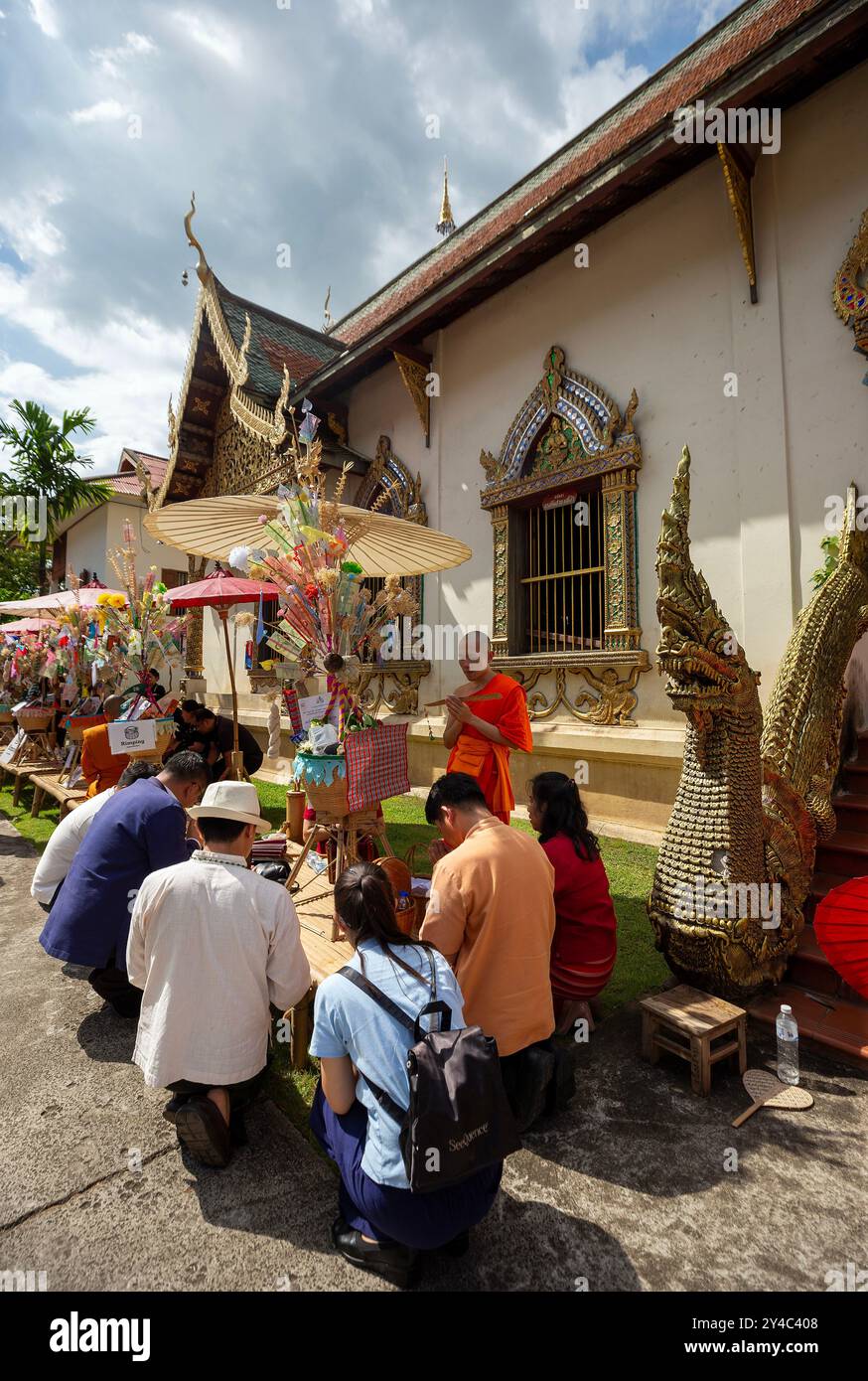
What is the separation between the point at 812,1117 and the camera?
2.51 meters

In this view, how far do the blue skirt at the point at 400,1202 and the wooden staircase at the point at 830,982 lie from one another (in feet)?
6.40

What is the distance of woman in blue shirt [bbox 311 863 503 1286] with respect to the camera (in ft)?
5.63

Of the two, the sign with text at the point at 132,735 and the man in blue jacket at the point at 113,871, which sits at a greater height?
the sign with text at the point at 132,735

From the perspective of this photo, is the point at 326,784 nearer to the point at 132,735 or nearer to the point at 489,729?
the point at 489,729

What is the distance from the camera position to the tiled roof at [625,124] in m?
6.10

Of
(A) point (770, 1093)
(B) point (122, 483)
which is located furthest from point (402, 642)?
(B) point (122, 483)

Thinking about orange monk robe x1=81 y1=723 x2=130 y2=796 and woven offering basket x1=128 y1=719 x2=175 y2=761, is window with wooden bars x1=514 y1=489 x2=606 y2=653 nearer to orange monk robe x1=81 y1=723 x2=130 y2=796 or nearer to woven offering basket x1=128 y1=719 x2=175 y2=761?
woven offering basket x1=128 y1=719 x2=175 y2=761

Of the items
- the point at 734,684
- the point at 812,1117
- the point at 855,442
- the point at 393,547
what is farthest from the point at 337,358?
the point at 812,1117

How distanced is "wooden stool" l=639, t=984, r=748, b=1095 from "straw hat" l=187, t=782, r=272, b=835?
6.45 ft

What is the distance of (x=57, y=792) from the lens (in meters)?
6.67

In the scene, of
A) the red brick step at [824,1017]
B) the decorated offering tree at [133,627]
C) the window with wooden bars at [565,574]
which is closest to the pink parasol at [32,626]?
the decorated offering tree at [133,627]

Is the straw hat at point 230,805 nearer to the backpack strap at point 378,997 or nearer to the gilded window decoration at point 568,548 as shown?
the backpack strap at point 378,997

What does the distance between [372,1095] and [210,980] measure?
0.78 metres

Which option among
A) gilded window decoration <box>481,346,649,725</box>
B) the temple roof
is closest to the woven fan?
gilded window decoration <box>481,346,649,725</box>
